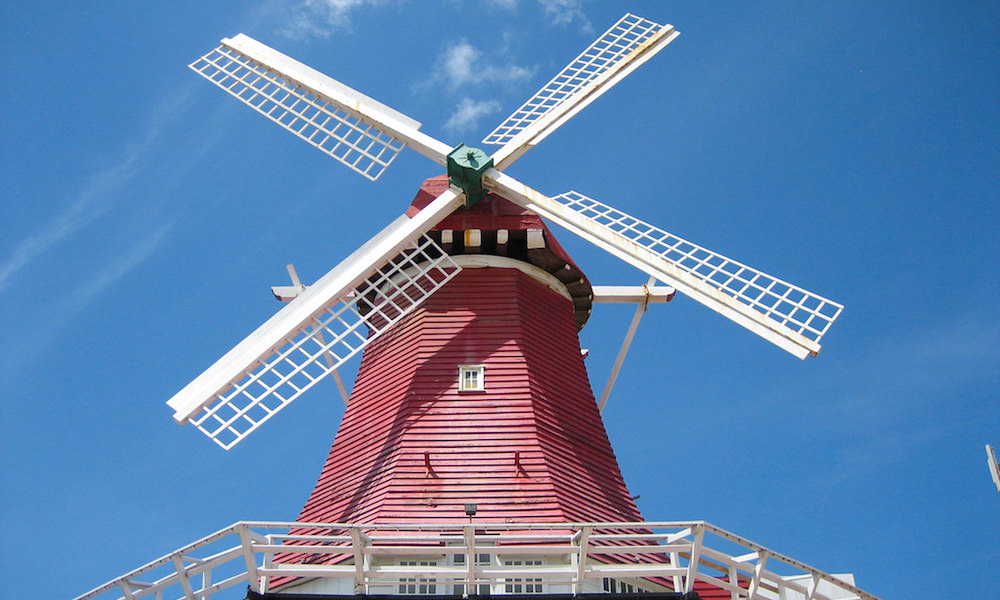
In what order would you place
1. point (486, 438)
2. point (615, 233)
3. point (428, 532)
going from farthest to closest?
point (615, 233) → point (486, 438) → point (428, 532)

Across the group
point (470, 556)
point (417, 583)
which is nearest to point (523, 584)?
point (470, 556)

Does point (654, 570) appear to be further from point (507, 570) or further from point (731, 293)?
point (731, 293)

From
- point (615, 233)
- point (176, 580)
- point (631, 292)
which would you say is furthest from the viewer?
point (631, 292)

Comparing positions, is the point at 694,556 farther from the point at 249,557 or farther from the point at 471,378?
the point at 249,557

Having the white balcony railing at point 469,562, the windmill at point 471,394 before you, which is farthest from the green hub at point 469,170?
the white balcony railing at point 469,562

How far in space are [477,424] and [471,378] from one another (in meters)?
0.79

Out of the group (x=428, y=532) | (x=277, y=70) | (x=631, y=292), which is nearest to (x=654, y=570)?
(x=428, y=532)

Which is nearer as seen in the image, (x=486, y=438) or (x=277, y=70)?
(x=486, y=438)

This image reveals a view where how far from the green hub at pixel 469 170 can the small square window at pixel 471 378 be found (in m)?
2.40

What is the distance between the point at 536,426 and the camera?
12531 millimetres

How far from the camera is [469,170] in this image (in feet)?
45.9

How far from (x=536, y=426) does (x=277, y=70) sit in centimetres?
724

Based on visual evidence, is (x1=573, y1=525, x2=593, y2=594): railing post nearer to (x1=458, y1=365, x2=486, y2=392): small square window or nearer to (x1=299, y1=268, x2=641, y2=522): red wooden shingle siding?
(x1=299, y1=268, x2=641, y2=522): red wooden shingle siding

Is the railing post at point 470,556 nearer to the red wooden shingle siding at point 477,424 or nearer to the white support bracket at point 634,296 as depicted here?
the red wooden shingle siding at point 477,424
